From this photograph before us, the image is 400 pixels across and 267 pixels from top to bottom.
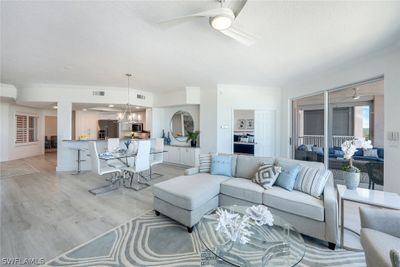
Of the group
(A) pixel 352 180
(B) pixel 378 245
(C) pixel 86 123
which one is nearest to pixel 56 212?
(B) pixel 378 245

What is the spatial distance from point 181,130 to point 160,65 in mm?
3499

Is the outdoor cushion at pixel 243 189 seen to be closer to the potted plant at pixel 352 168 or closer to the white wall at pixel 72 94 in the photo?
the potted plant at pixel 352 168

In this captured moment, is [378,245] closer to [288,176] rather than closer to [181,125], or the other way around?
[288,176]

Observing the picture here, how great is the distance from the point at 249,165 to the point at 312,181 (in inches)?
41.8

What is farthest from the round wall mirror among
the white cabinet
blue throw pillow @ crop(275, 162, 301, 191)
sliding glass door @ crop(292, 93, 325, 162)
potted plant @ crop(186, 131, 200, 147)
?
blue throw pillow @ crop(275, 162, 301, 191)

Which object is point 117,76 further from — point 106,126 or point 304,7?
point 106,126

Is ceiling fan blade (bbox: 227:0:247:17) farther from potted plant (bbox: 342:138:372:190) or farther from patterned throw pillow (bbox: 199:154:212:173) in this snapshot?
patterned throw pillow (bbox: 199:154:212:173)

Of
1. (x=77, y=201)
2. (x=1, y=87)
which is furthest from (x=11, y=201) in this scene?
(x=1, y=87)

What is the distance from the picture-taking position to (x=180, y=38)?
2.65m

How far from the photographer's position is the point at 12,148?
736 centimetres

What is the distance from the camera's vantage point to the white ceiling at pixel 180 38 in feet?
6.50

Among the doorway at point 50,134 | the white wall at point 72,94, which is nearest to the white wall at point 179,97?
the white wall at point 72,94

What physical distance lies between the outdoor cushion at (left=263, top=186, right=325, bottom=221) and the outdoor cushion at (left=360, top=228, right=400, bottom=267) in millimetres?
501

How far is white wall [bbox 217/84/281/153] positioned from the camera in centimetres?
565
